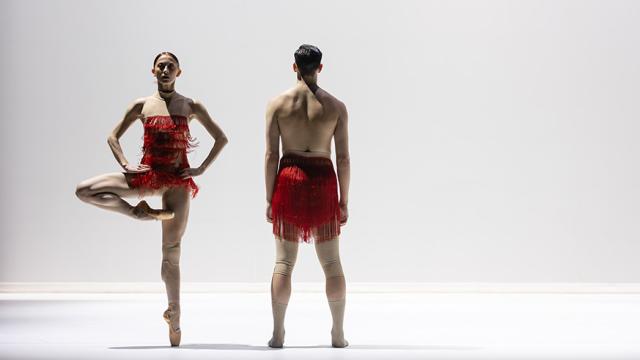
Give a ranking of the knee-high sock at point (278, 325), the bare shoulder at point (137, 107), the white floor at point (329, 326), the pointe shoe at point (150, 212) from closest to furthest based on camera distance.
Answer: the white floor at point (329, 326)
the pointe shoe at point (150, 212)
the knee-high sock at point (278, 325)
the bare shoulder at point (137, 107)

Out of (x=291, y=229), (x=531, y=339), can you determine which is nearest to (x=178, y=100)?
(x=291, y=229)

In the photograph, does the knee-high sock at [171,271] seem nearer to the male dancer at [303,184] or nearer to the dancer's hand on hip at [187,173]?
the dancer's hand on hip at [187,173]

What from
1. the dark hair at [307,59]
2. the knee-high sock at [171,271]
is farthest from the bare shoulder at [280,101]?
the knee-high sock at [171,271]

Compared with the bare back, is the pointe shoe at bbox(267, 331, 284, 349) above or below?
below

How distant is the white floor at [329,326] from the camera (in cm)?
466

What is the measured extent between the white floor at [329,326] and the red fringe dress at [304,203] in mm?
608

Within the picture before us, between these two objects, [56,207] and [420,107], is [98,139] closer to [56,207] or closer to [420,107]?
[56,207]

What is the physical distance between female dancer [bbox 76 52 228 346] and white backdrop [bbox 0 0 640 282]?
11.2 ft

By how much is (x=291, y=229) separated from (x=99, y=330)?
1.56m

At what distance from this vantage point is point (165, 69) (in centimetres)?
513

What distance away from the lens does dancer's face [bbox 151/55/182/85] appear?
514 centimetres

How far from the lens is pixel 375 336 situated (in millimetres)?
5457

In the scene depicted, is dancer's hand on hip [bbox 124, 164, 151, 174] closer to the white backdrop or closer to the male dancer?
the male dancer

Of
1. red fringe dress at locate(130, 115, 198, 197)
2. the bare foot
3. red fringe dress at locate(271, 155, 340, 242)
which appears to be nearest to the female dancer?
red fringe dress at locate(130, 115, 198, 197)
